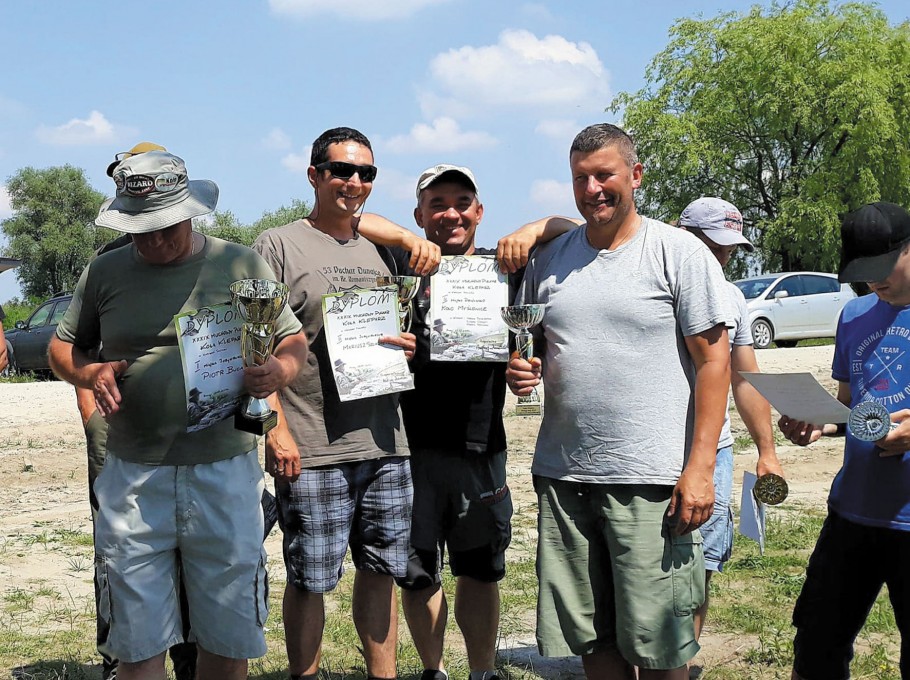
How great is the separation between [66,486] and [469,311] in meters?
6.72

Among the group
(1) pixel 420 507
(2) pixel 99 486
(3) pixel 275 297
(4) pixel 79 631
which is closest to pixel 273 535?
(4) pixel 79 631

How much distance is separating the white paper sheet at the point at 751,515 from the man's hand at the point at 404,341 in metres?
1.45

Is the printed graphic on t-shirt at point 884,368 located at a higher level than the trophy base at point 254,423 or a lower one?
higher

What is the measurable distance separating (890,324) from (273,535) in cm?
514

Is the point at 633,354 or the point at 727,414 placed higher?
the point at 633,354

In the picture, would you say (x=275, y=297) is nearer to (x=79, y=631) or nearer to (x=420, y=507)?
(x=420, y=507)

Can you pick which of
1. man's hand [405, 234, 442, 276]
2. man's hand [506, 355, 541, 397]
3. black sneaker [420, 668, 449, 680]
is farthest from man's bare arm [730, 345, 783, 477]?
black sneaker [420, 668, 449, 680]

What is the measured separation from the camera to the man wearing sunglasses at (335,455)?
3.86 meters

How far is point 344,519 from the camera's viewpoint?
3.91 metres

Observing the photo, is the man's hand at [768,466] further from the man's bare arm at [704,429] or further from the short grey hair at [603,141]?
the short grey hair at [603,141]

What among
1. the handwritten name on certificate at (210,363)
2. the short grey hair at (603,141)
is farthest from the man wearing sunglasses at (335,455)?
the short grey hair at (603,141)

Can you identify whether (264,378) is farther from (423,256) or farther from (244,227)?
(244,227)

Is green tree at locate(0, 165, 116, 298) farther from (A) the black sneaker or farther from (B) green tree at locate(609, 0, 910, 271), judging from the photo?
(A) the black sneaker

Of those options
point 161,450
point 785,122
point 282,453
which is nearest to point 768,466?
point 282,453
